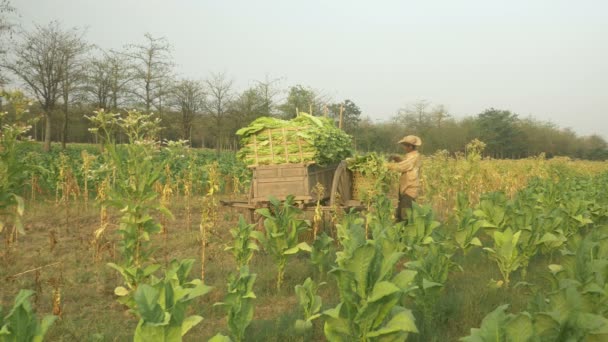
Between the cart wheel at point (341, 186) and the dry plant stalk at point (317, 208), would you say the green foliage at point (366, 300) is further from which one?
the cart wheel at point (341, 186)

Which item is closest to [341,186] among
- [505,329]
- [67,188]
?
[67,188]

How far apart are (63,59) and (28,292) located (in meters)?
34.2

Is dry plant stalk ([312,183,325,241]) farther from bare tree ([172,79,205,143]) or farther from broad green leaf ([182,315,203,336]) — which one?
bare tree ([172,79,205,143])

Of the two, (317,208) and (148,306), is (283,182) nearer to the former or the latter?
(317,208)

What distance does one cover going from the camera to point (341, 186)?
26.8 ft

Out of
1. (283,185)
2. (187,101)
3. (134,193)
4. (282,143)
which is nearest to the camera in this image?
(134,193)

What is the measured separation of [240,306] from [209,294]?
5.52 feet

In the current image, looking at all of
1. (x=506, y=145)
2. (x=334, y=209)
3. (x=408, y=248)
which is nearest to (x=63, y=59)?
(x=334, y=209)

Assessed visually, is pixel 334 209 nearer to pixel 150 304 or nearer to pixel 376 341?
pixel 376 341

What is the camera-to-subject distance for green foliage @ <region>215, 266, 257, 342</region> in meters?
3.28

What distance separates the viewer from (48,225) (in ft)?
27.5

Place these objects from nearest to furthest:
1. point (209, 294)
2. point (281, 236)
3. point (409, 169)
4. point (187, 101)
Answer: point (209, 294) < point (281, 236) < point (409, 169) < point (187, 101)

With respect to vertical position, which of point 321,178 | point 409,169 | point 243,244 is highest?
point 409,169

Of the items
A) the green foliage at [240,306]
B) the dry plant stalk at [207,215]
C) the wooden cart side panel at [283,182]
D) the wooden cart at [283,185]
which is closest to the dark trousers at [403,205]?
the wooden cart at [283,185]
